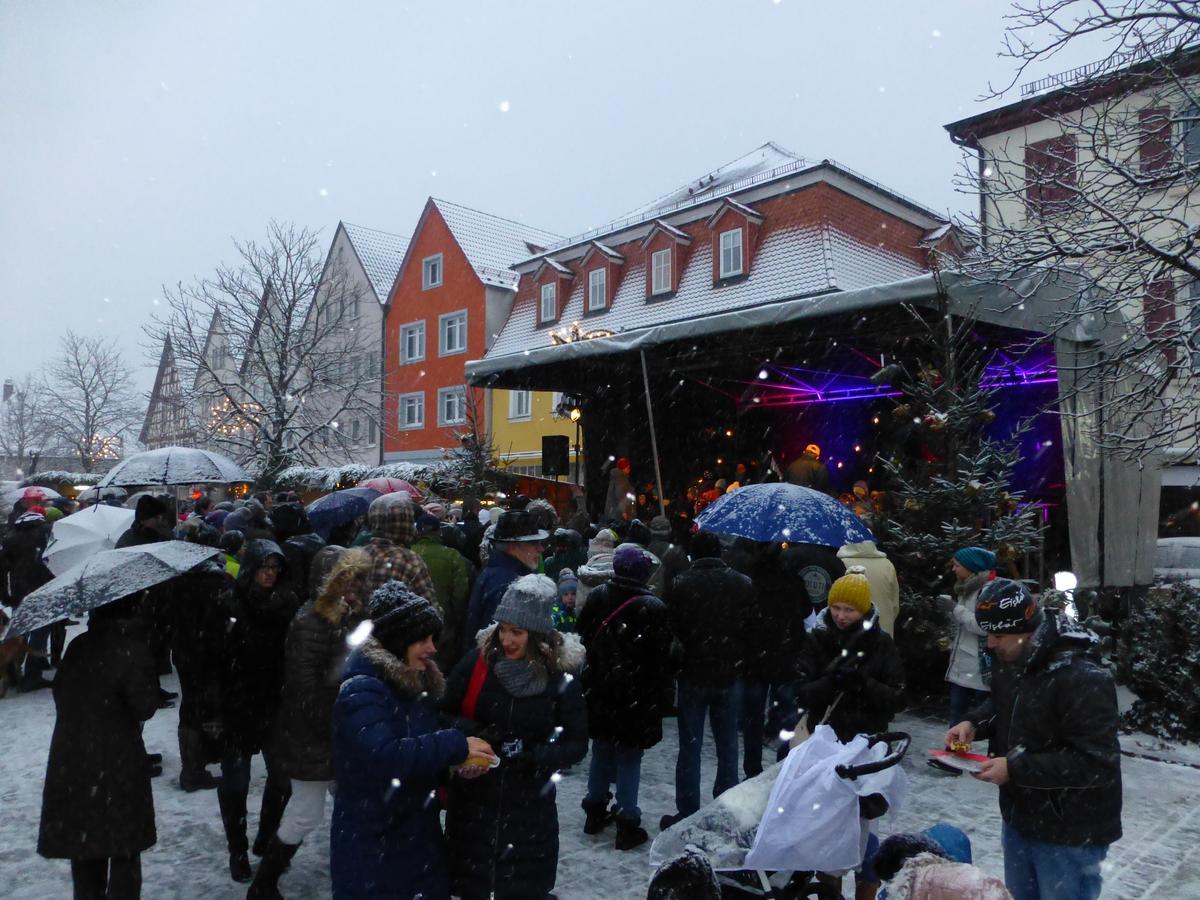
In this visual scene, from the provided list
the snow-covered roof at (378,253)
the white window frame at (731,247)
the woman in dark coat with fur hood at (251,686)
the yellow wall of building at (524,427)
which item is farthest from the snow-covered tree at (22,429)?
the woman in dark coat with fur hood at (251,686)

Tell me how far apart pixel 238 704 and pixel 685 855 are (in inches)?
118

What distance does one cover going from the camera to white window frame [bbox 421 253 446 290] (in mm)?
34000

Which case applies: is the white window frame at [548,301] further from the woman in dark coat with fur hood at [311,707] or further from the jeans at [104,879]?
the jeans at [104,879]

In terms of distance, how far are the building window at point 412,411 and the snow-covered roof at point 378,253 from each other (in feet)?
15.5

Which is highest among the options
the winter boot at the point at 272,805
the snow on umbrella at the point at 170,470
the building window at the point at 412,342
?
the building window at the point at 412,342

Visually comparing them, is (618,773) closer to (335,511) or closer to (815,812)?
(815,812)

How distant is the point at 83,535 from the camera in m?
7.37

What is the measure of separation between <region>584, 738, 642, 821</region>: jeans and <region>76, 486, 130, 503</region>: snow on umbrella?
24.2 ft

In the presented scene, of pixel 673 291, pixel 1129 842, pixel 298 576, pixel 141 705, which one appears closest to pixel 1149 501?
pixel 1129 842

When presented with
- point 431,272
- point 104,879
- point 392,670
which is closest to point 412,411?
point 431,272

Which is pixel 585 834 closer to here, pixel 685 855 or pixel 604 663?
pixel 604 663

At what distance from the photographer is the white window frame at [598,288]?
2736 cm

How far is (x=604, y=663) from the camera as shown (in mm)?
4934

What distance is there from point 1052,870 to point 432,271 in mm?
33889
